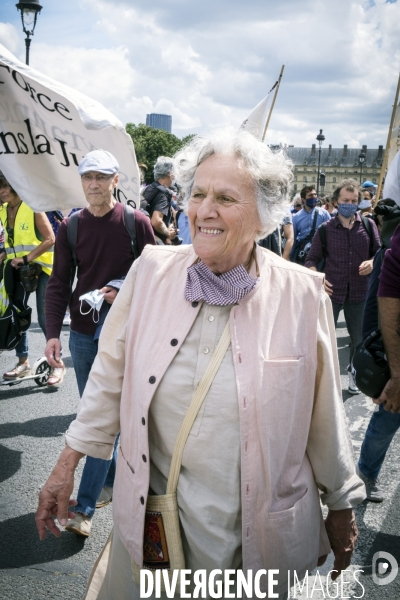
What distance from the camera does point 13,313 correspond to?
18.0 feet

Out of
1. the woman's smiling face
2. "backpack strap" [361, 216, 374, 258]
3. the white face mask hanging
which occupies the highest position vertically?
the woman's smiling face

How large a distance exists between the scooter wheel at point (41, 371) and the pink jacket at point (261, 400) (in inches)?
156

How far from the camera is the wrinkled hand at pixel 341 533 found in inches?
81.9

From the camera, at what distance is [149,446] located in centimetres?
199

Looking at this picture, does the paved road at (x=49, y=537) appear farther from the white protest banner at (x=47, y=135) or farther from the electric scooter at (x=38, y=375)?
the white protest banner at (x=47, y=135)

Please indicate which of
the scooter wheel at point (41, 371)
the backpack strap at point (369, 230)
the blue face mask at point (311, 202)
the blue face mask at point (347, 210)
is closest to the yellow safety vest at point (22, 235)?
the scooter wheel at point (41, 371)

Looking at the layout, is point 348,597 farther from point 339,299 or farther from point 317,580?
point 339,299

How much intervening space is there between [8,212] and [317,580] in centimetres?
446

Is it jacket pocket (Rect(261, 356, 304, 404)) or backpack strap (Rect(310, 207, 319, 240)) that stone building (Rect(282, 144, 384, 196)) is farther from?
jacket pocket (Rect(261, 356, 304, 404))

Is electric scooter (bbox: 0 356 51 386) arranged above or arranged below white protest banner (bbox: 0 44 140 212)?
below

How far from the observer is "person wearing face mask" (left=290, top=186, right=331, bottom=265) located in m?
9.60

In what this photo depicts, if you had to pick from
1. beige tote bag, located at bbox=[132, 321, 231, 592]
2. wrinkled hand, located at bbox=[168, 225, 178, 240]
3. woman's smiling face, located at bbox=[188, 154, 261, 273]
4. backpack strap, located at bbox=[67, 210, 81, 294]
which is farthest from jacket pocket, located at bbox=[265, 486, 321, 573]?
wrinkled hand, located at bbox=[168, 225, 178, 240]

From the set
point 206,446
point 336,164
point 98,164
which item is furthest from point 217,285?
point 336,164

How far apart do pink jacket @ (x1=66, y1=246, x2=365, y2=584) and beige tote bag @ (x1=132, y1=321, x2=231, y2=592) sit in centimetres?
4
